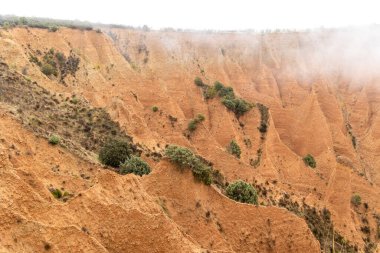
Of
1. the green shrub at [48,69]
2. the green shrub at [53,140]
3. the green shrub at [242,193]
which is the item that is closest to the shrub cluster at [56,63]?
the green shrub at [48,69]

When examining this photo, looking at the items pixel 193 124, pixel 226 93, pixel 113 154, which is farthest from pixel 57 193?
pixel 226 93

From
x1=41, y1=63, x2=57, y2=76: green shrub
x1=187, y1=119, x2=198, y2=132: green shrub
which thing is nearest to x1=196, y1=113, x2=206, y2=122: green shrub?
x1=187, y1=119, x2=198, y2=132: green shrub

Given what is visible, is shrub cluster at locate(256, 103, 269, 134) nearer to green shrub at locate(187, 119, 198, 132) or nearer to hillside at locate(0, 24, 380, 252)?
hillside at locate(0, 24, 380, 252)

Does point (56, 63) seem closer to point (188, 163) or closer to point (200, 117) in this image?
point (200, 117)

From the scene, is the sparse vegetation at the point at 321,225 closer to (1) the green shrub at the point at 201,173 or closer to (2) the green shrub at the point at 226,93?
(1) the green shrub at the point at 201,173

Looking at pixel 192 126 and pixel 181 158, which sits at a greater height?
pixel 181 158
